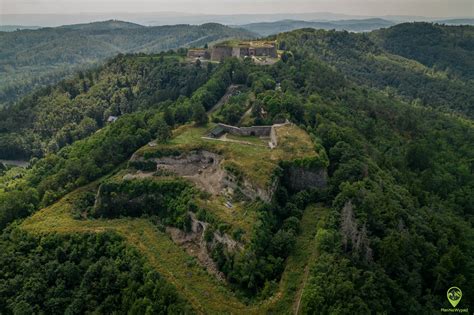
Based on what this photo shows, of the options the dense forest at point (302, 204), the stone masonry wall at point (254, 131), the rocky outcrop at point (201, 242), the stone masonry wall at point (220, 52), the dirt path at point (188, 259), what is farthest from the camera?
the stone masonry wall at point (220, 52)

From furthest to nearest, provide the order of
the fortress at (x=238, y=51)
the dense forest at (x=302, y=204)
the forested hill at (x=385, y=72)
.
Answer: the forested hill at (x=385, y=72)
the fortress at (x=238, y=51)
the dense forest at (x=302, y=204)

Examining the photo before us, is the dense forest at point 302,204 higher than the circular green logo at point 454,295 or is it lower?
higher

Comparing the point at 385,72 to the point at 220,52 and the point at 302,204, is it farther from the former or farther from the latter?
the point at 302,204

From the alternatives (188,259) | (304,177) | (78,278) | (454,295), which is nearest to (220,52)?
(304,177)

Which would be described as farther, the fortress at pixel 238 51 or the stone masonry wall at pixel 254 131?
the fortress at pixel 238 51

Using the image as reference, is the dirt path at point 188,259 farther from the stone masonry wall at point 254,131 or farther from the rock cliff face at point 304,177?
the stone masonry wall at point 254,131

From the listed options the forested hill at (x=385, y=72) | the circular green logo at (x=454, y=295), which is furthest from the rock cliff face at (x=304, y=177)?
the forested hill at (x=385, y=72)
